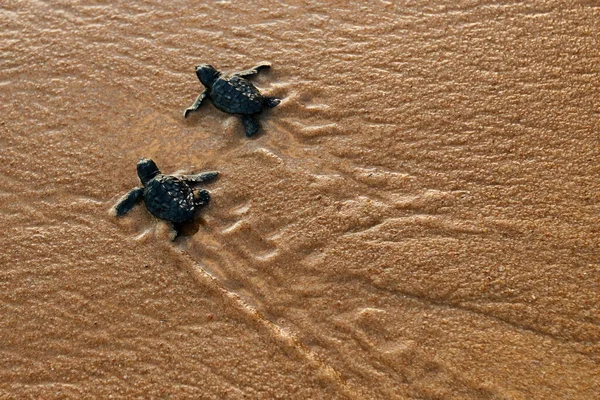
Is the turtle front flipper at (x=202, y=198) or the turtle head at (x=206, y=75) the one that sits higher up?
the turtle head at (x=206, y=75)

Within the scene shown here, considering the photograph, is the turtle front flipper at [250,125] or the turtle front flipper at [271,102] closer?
the turtle front flipper at [250,125]

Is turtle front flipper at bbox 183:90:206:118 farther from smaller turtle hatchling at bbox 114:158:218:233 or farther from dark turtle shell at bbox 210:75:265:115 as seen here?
smaller turtle hatchling at bbox 114:158:218:233

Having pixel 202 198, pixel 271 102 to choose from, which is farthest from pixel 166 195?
pixel 271 102

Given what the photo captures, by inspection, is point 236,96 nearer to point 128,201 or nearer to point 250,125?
point 250,125

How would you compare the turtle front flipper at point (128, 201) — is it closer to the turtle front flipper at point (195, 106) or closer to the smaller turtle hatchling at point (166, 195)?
the smaller turtle hatchling at point (166, 195)

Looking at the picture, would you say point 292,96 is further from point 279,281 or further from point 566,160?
point 566,160

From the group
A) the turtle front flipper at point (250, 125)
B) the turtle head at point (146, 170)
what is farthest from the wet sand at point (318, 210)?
the turtle head at point (146, 170)
